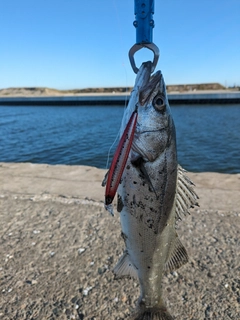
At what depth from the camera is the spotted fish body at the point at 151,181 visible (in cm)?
190

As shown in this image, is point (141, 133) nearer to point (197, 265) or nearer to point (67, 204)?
point (197, 265)

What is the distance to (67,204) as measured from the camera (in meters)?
5.42

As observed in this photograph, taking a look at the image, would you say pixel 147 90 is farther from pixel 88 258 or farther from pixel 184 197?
Answer: pixel 88 258

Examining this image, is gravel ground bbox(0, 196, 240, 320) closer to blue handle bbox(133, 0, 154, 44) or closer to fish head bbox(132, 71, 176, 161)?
fish head bbox(132, 71, 176, 161)

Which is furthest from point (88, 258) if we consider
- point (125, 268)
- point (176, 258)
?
point (176, 258)

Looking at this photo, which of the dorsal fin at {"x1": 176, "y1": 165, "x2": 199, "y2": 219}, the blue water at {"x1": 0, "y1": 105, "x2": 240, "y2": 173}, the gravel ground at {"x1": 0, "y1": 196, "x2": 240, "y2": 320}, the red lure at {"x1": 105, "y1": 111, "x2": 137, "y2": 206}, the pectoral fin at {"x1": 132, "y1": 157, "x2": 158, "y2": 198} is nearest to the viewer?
the red lure at {"x1": 105, "y1": 111, "x2": 137, "y2": 206}

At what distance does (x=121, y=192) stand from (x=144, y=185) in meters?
0.19

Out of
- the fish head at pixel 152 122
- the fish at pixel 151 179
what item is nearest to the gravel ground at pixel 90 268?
the fish at pixel 151 179

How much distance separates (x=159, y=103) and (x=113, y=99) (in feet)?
181

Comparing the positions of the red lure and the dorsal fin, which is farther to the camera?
the dorsal fin

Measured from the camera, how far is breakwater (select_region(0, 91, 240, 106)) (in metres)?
48.0

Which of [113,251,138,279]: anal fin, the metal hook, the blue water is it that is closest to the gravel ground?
[113,251,138,279]: anal fin

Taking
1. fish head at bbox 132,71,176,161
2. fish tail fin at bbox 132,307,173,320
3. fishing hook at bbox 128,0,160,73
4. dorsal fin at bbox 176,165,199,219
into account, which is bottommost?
fish tail fin at bbox 132,307,173,320

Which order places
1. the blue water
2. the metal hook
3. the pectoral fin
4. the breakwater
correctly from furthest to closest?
1. the breakwater
2. the blue water
3. the metal hook
4. the pectoral fin
